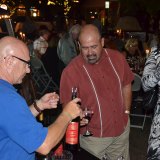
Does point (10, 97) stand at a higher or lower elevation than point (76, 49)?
higher

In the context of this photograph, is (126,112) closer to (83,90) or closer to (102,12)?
(83,90)

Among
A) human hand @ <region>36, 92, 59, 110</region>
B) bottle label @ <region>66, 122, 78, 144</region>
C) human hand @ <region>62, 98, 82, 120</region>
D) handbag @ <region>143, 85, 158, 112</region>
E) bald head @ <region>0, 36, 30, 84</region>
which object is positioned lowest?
handbag @ <region>143, 85, 158, 112</region>

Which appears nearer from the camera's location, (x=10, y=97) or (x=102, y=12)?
(x=10, y=97)

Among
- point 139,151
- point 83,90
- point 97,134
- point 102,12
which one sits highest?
point 83,90

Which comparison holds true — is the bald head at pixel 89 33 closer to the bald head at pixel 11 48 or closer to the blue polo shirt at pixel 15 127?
the bald head at pixel 11 48

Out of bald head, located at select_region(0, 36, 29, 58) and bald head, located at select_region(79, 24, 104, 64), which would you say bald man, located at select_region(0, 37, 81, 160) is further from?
bald head, located at select_region(79, 24, 104, 64)

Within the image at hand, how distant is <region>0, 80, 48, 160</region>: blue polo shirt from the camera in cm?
196

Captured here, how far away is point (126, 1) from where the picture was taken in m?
17.3

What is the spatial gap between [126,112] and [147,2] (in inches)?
531

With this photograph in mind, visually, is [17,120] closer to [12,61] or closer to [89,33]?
[12,61]

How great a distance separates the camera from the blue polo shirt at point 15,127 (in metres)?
1.96

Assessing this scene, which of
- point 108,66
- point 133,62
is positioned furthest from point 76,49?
point 108,66

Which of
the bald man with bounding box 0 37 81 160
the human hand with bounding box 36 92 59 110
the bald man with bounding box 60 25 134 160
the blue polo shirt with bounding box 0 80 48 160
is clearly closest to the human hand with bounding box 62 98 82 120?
the bald man with bounding box 0 37 81 160

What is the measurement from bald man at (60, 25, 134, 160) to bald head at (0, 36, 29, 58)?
1.34 metres
